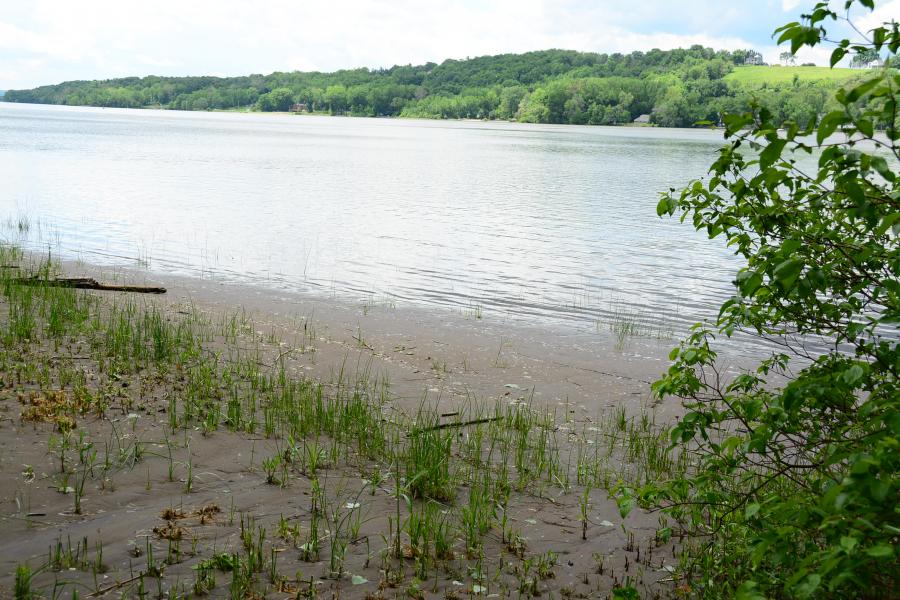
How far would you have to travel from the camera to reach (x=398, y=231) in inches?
1142

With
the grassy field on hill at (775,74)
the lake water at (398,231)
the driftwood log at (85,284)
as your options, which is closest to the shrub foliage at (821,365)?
the lake water at (398,231)

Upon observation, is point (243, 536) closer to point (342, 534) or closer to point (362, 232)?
point (342, 534)

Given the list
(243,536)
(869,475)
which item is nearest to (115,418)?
(243,536)

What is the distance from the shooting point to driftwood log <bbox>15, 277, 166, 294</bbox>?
13414 millimetres

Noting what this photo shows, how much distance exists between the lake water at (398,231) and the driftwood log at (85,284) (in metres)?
3.96

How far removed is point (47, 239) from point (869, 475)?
25.4 meters

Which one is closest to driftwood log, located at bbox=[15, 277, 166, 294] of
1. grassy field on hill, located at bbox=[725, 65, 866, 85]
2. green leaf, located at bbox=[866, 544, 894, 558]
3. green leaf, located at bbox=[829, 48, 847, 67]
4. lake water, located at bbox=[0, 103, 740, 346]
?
lake water, located at bbox=[0, 103, 740, 346]

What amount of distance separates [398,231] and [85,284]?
15.6 meters

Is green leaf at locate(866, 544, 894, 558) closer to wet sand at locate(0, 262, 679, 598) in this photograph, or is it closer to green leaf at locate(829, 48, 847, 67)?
green leaf at locate(829, 48, 847, 67)

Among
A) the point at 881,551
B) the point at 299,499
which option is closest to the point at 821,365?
the point at 881,551

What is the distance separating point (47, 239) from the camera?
2362 centimetres

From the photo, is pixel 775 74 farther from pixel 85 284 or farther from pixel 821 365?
pixel 821 365

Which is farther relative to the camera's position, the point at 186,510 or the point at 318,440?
the point at 318,440

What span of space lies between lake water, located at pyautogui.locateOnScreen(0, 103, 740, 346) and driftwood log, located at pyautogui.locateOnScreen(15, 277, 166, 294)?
156 inches
